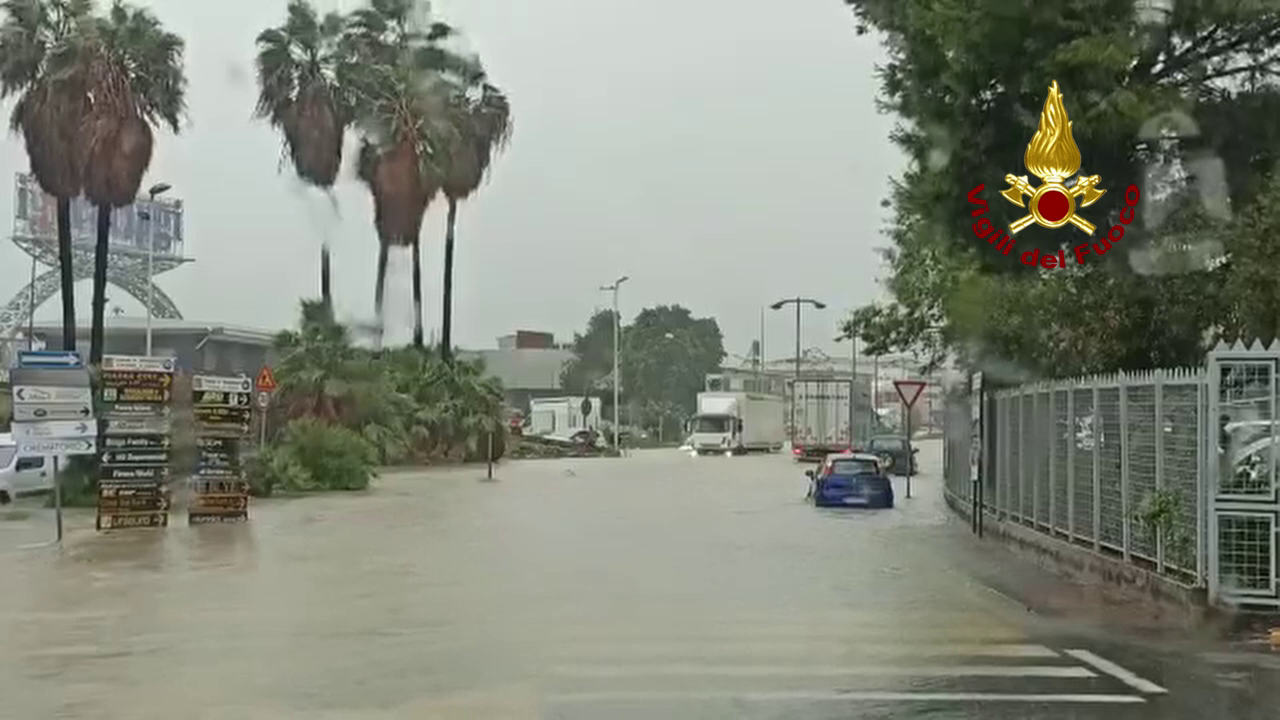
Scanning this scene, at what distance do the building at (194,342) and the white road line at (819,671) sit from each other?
72.8 m

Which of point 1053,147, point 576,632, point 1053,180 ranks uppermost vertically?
point 1053,147

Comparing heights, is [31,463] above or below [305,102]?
below

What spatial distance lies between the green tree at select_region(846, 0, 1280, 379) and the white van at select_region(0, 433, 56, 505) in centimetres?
2117

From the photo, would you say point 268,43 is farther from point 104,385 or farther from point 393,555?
point 393,555

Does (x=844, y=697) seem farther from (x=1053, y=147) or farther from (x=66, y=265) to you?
(x=66, y=265)

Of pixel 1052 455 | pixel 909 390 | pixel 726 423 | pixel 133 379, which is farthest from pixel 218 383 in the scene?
pixel 726 423

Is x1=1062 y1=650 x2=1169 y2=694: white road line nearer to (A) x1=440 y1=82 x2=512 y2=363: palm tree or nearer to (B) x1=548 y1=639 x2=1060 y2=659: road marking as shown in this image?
(B) x1=548 y1=639 x2=1060 y2=659: road marking

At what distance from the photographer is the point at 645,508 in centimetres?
3306

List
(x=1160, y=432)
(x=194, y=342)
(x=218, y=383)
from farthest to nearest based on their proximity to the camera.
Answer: (x=194, y=342), (x=218, y=383), (x=1160, y=432)

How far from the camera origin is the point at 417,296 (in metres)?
61.3

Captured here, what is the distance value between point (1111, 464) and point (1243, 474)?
149 inches

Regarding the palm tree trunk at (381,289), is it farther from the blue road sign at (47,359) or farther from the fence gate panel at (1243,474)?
the fence gate panel at (1243,474)

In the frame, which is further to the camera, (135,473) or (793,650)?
(135,473)

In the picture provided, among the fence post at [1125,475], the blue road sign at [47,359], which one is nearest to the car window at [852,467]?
the blue road sign at [47,359]
